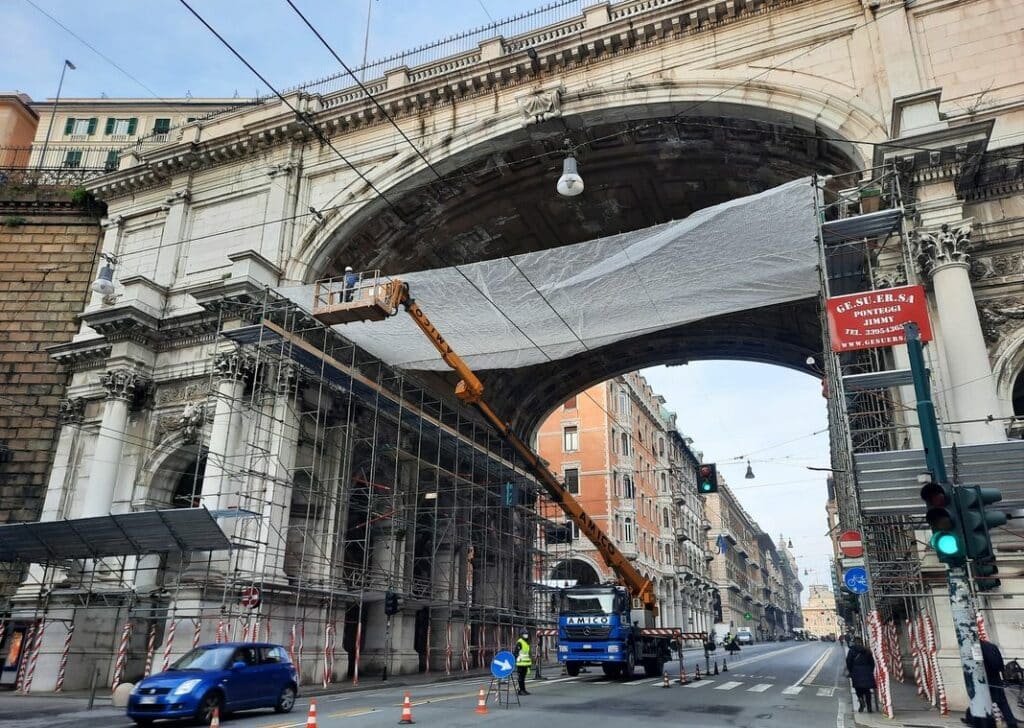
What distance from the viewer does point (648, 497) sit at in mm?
58594

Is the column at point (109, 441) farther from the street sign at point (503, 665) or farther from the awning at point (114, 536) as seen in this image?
the street sign at point (503, 665)

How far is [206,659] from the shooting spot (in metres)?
12.4

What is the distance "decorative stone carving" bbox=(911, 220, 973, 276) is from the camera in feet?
51.1

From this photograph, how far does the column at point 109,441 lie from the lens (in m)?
21.6

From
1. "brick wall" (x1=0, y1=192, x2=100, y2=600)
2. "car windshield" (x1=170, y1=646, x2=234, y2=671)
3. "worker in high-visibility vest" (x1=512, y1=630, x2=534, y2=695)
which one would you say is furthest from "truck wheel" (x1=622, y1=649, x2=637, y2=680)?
"brick wall" (x1=0, y1=192, x2=100, y2=600)

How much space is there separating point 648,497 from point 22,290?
147 feet

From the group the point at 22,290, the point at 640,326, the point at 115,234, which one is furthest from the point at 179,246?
the point at 640,326

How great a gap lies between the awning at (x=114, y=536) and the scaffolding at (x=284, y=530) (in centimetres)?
66

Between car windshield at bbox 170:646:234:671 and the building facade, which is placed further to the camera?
the building facade

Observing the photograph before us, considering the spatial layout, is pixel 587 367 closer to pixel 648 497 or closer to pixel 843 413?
pixel 843 413

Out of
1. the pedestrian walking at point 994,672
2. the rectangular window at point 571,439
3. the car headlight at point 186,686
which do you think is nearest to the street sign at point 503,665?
the car headlight at point 186,686

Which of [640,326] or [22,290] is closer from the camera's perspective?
[640,326]

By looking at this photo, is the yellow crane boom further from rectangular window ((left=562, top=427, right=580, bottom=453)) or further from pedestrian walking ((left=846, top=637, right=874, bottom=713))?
rectangular window ((left=562, top=427, right=580, bottom=453))

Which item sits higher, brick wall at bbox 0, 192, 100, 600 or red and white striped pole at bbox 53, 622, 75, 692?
brick wall at bbox 0, 192, 100, 600
